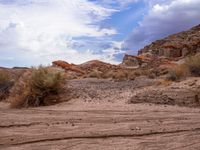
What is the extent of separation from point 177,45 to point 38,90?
4208 cm

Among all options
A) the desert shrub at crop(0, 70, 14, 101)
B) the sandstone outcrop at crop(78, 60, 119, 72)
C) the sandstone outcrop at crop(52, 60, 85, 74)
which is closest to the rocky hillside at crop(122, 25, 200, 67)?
the sandstone outcrop at crop(78, 60, 119, 72)

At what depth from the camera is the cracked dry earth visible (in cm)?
1095

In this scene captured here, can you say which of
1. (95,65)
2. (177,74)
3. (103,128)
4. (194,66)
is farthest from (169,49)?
(103,128)

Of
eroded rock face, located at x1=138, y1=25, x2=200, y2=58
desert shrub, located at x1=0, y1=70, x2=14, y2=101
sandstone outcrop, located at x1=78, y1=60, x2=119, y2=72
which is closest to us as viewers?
desert shrub, located at x1=0, y1=70, x2=14, y2=101

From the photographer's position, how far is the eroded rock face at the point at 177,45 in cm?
5722

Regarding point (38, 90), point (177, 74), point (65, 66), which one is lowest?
point (38, 90)

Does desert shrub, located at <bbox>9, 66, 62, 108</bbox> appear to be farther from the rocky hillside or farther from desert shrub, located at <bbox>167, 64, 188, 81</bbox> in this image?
the rocky hillside

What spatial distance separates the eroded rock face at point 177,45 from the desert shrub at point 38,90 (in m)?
36.4

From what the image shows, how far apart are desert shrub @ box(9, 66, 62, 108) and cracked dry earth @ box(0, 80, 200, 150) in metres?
1.74

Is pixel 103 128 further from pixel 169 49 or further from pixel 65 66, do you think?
pixel 169 49

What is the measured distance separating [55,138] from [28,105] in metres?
8.51

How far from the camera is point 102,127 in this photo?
43.0 feet

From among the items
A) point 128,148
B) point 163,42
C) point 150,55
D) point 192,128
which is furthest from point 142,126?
point 163,42

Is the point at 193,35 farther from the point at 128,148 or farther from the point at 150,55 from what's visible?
the point at 128,148
